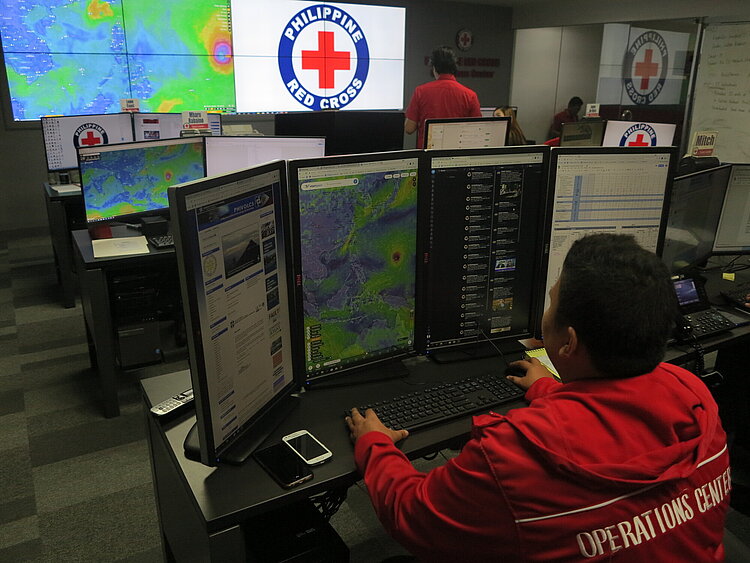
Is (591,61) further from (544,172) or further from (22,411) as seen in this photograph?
(22,411)

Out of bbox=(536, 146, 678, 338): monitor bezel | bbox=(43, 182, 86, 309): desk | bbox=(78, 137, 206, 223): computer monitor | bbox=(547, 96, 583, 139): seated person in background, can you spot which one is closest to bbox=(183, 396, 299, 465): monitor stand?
bbox=(536, 146, 678, 338): monitor bezel

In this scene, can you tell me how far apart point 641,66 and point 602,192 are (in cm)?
664

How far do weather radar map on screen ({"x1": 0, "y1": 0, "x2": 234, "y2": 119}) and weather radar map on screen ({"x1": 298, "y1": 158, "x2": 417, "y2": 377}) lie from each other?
5.34 meters

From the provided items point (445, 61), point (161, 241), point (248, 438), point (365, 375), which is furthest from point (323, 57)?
point (248, 438)

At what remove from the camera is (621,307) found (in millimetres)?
875

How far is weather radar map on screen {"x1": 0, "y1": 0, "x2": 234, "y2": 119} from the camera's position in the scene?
17.5 feet

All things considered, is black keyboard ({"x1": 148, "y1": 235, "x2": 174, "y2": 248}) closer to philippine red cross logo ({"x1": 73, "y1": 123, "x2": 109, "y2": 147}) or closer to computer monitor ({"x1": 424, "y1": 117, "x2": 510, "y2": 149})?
computer monitor ({"x1": 424, "y1": 117, "x2": 510, "y2": 149})

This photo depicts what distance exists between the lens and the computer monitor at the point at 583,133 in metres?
4.12

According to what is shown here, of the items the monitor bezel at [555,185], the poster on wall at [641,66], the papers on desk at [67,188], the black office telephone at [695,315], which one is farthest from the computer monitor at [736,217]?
the poster on wall at [641,66]

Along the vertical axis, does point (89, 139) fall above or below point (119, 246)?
above

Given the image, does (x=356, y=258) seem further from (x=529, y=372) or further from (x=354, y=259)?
(x=529, y=372)

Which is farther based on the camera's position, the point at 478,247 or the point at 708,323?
the point at 708,323

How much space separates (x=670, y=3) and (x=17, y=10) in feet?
21.8

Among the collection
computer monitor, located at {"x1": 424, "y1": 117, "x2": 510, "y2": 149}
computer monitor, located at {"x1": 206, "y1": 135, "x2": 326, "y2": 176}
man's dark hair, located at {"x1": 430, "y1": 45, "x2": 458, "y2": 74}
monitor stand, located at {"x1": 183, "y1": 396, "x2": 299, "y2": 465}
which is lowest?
monitor stand, located at {"x1": 183, "y1": 396, "x2": 299, "y2": 465}
